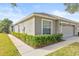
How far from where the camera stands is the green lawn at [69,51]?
358 inches

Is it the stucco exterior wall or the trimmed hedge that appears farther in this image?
the stucco exterior wall

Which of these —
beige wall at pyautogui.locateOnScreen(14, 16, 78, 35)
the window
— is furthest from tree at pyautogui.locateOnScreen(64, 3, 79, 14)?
the window

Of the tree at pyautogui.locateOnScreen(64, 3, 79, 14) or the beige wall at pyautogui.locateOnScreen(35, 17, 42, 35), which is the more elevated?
the tree at pyautogui.locateOnScreen(64, 3, 79, 14)

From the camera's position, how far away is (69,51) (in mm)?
9422

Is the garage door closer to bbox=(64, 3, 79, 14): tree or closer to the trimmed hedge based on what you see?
the trimmed hedge

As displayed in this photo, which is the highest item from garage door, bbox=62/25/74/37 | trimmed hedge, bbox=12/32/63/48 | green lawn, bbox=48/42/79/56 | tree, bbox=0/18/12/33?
tree, bbox=0/18/12/33

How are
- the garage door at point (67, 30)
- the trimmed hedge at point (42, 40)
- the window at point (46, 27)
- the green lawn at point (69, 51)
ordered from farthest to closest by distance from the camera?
1. the window at point (46, 27)
2. the garage door at point (67, 30)
3. the trimmed hedge at point (42, 40)
4. the green lawn at point (69, 51)

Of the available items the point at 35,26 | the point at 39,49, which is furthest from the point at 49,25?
the point at 39,49

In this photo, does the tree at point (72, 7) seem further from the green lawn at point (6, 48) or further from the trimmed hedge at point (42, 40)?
the green lawn at point (6, 48)

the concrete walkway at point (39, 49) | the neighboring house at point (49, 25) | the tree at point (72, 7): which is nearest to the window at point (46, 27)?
the neighboring house at point (49, 25)

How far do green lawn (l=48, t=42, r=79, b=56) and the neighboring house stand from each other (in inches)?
35.3

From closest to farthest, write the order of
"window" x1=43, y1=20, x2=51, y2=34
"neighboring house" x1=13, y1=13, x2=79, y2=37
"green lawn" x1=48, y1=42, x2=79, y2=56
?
"green lawn" x1=48, y1=42, x2=79, y2=56
"neighboring house" x1=13, y1=13, x2=79, y2=37
"window" x1=43, y1=20, x2=51, y2=34

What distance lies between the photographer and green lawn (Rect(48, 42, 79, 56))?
9.10 meters

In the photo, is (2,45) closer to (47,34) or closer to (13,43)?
(13,43)
